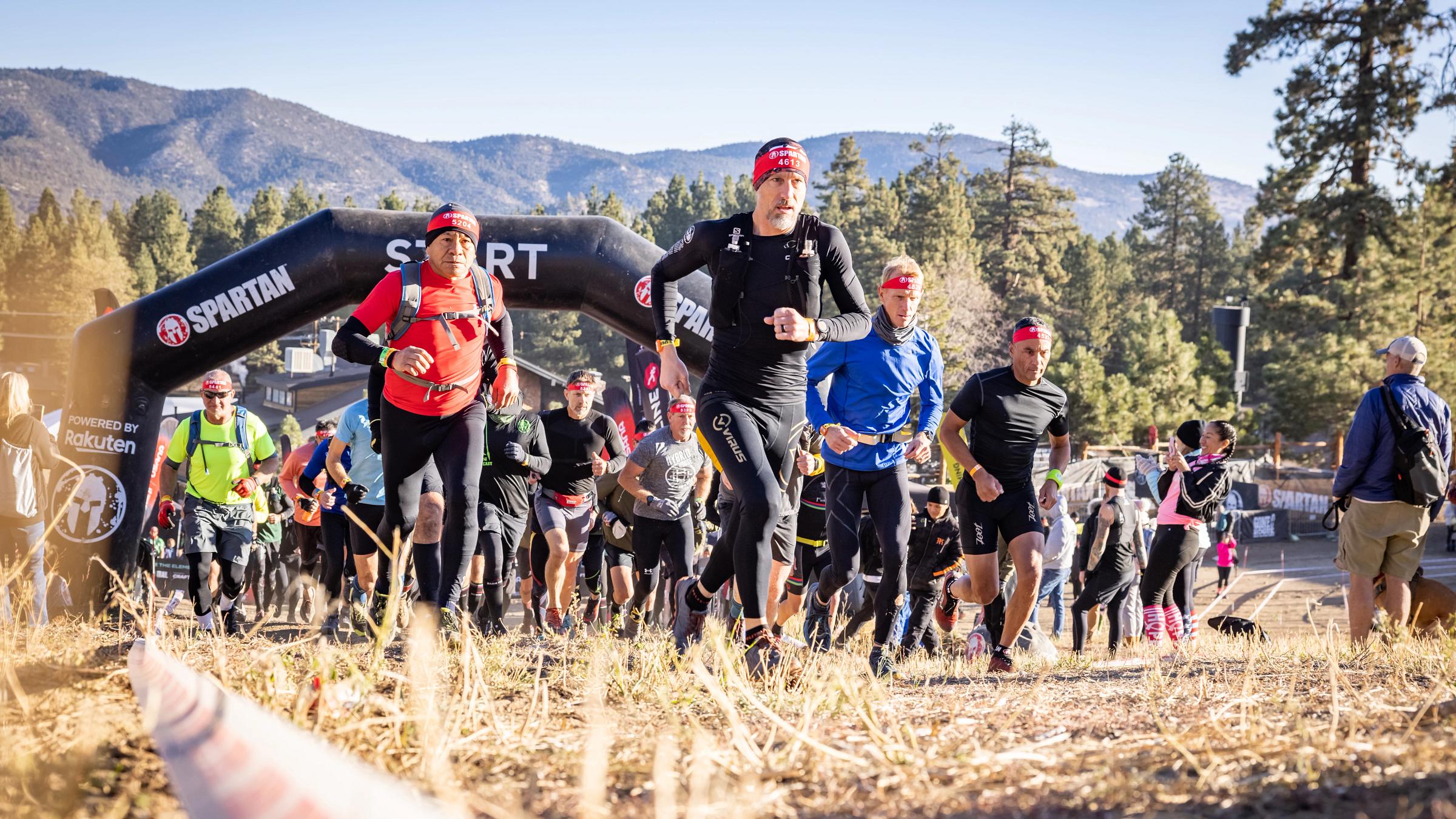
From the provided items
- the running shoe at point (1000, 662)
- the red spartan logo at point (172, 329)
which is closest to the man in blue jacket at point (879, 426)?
the running shoe at point (1000, 662)

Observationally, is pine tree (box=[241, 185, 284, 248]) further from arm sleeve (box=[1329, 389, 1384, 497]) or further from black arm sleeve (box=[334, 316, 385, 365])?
arm sleeve (box=[1329, 389, 1384, 497])

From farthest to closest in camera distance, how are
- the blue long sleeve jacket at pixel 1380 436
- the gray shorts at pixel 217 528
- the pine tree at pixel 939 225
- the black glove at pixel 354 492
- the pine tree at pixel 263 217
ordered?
the pine tree at pixel 263 217
the pine tree at pixel 939 225
the gray shorts at pixel 217 528
the black glove at pixel 354 492
the blue long sleeve jacket at pixel 1380 436

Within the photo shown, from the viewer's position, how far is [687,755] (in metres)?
3.08

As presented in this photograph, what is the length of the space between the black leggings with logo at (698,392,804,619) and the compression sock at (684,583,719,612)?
87cm

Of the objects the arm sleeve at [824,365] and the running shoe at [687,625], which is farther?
the arm sleeve at [824,365]

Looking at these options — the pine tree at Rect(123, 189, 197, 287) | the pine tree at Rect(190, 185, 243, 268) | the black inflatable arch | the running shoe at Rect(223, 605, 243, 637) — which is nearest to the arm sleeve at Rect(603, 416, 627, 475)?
the black inflatable arch

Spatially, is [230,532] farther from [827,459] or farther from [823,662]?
[823,662]

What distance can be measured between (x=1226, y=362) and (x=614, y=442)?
43896 millimetres

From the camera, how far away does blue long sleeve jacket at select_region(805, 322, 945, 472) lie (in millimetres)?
5996

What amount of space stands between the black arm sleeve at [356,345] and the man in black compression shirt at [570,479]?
3940mm

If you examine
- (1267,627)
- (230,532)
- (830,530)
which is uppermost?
(830,530)

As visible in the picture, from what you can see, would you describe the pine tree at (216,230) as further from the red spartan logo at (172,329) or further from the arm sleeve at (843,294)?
the arm sleeve at (843,294)

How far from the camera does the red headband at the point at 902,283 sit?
6277mm

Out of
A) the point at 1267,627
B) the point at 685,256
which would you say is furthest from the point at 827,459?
the point at 1267,627
